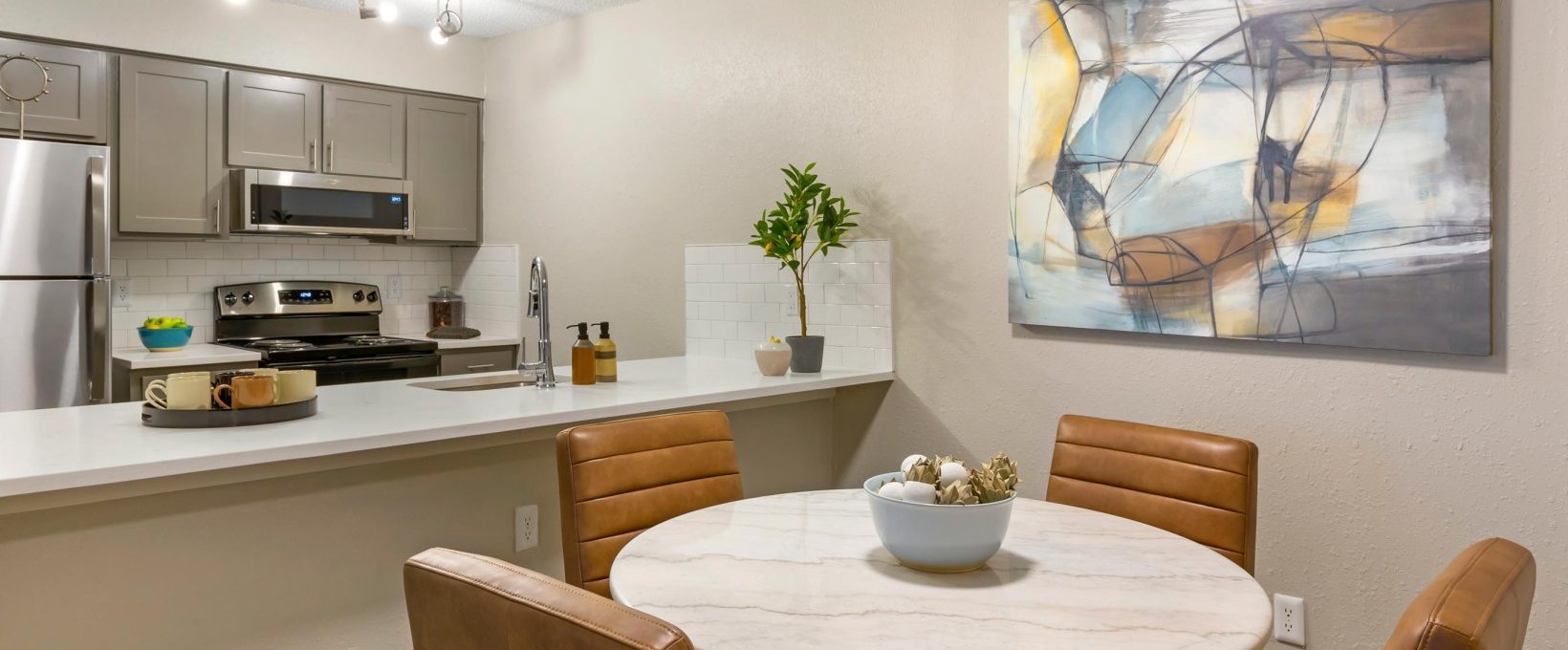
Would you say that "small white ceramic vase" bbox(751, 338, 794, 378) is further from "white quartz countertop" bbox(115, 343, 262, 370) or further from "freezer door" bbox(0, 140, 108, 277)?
"freezer door" bbox(0, 140, 108, 277)

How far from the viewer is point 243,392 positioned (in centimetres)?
210

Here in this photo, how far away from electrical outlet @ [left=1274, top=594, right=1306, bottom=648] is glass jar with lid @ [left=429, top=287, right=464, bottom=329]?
390cm

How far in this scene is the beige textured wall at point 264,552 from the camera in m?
1.81

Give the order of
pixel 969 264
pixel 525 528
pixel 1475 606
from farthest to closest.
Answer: pixel 969 264 → pixel 525 528 → pixel 1475 606

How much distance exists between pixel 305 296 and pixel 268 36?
1143 millimetres

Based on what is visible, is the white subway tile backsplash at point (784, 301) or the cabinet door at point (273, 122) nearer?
the white subway tile backsplash at point (784, 301)

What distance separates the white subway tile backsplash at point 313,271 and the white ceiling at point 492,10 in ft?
3.36

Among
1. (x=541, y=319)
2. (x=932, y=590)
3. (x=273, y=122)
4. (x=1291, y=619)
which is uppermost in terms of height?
(x=273, y=122)

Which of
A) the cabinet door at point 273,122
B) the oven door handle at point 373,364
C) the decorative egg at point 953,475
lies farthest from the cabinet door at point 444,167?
the decorative egg at point 953,475

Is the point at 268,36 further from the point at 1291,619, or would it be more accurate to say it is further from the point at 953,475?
the point at 1291,619

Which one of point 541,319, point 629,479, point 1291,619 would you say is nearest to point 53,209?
point 541,319

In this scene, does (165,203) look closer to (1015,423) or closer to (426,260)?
(426,260)

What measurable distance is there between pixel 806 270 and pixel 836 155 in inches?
16.0

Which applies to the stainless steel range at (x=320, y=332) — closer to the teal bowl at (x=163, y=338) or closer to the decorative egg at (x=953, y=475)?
the teal bowl at (x=163, y=338)
